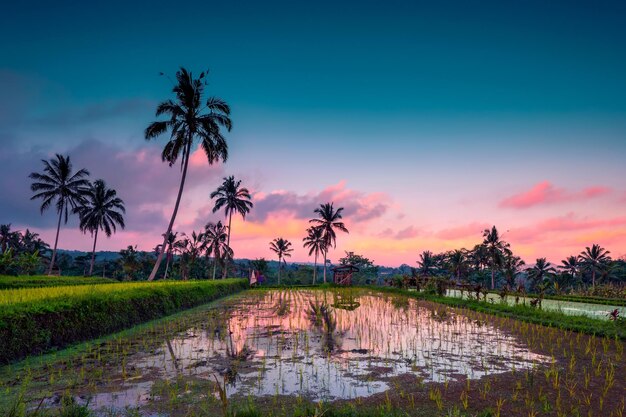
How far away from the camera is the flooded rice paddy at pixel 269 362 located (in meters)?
6.14

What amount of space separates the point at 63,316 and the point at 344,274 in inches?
1568

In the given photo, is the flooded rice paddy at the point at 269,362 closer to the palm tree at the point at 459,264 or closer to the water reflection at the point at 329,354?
the water reflection at the point at 329,354

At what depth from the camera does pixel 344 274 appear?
156 feet

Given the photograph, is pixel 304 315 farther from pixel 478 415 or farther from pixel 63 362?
pixel 478 415

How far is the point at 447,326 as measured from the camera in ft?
43.9

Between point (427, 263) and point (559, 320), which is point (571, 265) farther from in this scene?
point (559, 320)

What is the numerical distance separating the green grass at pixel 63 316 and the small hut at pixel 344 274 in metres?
32.2

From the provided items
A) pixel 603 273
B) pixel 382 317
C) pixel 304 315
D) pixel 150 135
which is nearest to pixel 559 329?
pixel 382 317

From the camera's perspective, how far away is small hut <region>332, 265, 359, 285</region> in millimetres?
45909

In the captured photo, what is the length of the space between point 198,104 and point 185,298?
42.7 ft

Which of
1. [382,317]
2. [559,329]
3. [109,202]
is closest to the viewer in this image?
[559,329]

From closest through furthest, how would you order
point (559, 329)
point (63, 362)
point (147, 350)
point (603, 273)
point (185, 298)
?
1. point (63, 362)
2. point (147, 350)
3. point (559, 329)
4. point (185, 298)
5. point (603, 273)

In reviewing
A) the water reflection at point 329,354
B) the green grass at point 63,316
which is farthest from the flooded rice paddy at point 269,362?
the green grass at point 63,316

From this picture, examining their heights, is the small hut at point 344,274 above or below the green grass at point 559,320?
above
